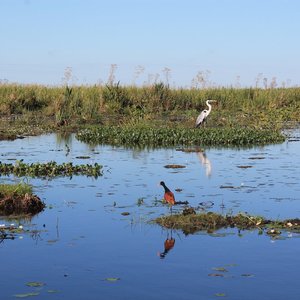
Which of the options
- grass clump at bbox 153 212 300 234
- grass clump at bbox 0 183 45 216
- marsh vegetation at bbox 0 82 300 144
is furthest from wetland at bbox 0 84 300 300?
marsh vegetation at bbox 0 82 300 144

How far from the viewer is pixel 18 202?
10.5 meters

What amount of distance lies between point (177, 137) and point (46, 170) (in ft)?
25.0

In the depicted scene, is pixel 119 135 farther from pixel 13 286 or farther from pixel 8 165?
pixel 13 286

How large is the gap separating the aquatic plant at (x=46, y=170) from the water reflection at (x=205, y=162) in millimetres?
2270

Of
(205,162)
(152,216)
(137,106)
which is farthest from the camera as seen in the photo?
(137,106)

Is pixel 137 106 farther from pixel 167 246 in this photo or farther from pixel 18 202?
pixel 167 246

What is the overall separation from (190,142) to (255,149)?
2.20 meters

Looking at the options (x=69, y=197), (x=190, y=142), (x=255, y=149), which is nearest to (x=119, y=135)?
(x=190, y=142)

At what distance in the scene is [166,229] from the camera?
30.6ft

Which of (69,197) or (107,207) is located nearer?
(107,207)

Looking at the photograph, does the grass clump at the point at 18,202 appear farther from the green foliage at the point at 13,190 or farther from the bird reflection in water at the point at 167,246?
the bird reflection in water at the point at 167,246

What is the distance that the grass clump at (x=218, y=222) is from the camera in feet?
30.5

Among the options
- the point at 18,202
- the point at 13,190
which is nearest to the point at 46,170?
the point at 13,190

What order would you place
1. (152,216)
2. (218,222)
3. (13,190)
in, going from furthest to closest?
(13,190) → (152,216) → (218,222)
